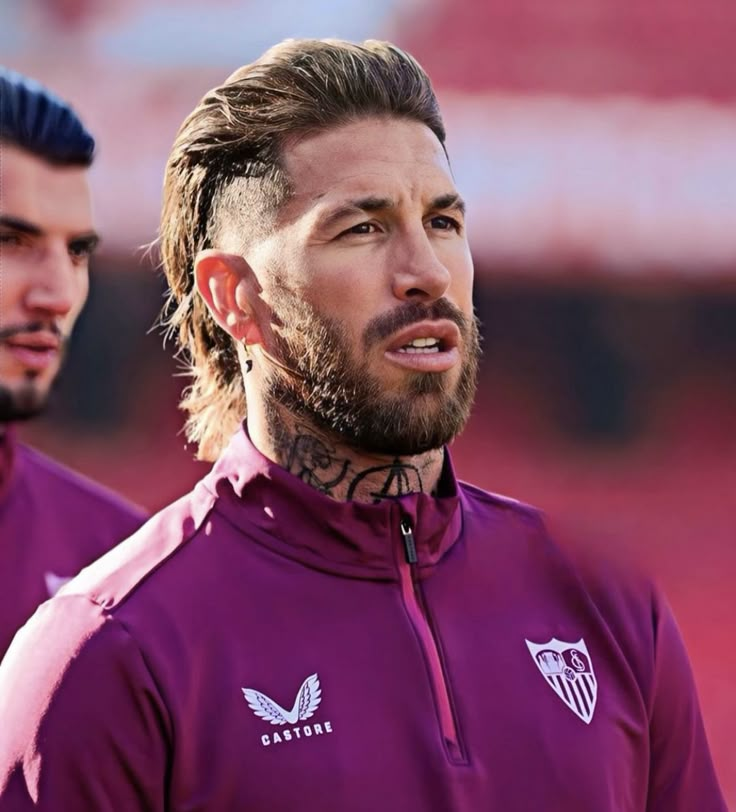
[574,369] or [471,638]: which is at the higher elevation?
[471,638]

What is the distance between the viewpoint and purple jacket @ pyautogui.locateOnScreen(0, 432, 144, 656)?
2883mm

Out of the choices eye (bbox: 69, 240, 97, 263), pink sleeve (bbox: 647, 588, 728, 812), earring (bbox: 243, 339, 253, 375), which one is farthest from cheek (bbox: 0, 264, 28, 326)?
pink sleeve (bbox: 647, 588, 728, 812)

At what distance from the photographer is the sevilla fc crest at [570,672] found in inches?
79.2

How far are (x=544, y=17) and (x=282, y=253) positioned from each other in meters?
9.65

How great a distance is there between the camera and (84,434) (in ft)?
32.8

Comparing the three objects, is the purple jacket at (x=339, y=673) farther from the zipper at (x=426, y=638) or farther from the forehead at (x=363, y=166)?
the forehead at (x=363, y=166)

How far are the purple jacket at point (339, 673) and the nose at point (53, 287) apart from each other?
0.68 m

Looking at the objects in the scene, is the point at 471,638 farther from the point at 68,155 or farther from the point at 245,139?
the point at 68,155

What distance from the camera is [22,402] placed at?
2766mm

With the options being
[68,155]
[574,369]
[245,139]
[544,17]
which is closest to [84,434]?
[574,369]

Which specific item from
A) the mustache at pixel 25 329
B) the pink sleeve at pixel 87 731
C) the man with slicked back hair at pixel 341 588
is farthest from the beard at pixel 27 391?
the pink sleeve at pixel 87 731

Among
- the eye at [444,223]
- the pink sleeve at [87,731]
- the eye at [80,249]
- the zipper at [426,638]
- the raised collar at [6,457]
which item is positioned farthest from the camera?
the raised collar at [6,457]

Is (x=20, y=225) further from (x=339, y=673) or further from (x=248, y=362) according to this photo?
(x=339, y=673)

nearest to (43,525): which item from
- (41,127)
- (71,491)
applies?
(71,491)
